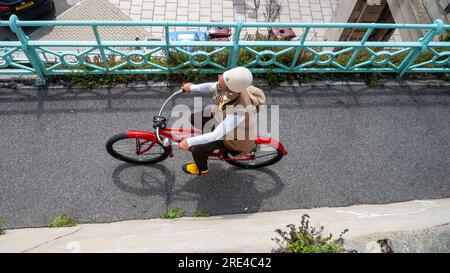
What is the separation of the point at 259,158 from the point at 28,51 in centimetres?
377

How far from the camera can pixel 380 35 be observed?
10594 mm

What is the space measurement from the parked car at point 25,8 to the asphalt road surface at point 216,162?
557 cm

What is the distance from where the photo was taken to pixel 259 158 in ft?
15.7

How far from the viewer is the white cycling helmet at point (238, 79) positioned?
2.95 metres

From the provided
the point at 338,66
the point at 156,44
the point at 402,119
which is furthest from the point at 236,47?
the point at 402,119

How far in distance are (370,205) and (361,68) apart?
8.20ft

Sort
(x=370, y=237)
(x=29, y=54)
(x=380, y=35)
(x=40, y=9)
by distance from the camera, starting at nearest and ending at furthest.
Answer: (x=370, y=237)
(x=29, y=54)
(x=40, y=9)
(x=380, y=35)

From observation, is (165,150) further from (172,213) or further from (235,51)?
(235,51)

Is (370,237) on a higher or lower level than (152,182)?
lower

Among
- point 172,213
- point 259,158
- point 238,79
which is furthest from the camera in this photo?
point 259,158

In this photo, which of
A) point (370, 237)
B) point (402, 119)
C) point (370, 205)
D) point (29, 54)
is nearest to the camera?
point (370, 237)

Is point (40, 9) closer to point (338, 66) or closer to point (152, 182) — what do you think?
point (152, 182)

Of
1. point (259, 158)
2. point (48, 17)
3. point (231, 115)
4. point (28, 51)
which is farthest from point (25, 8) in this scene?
point (231, 115)

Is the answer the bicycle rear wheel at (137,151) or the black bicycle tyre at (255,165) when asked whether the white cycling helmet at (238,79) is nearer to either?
the black bicycle tyre at (255,165)
